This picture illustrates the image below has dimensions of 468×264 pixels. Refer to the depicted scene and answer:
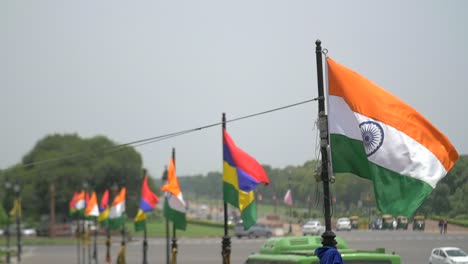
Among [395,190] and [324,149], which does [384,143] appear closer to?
[395,190]

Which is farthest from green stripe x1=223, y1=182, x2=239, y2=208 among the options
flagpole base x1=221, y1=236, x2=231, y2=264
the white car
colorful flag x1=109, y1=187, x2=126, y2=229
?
colorful flag x1=109, y1=187, x2=126, y2=229

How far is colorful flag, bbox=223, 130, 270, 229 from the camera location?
66.5ft

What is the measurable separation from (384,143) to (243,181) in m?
8.46

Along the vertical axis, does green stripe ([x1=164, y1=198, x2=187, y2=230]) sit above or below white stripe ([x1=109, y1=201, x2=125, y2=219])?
below

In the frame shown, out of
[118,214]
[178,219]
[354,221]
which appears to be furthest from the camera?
[118,214]

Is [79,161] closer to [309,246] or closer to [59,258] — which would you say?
[59,258]

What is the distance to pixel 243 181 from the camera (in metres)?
20.4

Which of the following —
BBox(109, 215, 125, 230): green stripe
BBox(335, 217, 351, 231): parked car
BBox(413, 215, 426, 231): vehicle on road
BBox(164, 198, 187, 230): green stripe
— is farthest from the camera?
BBox(109, 215, 125, 230): green stripe

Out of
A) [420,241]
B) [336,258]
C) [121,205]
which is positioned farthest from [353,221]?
[121,205]

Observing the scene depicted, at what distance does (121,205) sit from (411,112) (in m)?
37.5

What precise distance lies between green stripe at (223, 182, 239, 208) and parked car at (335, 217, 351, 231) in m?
2.78

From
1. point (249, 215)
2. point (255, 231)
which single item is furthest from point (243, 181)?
point (255, 231)

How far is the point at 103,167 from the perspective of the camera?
11688 cm

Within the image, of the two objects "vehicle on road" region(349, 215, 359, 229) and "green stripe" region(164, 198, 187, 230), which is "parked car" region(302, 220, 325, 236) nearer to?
"green stripe" region(164, 198, 187, 230)
